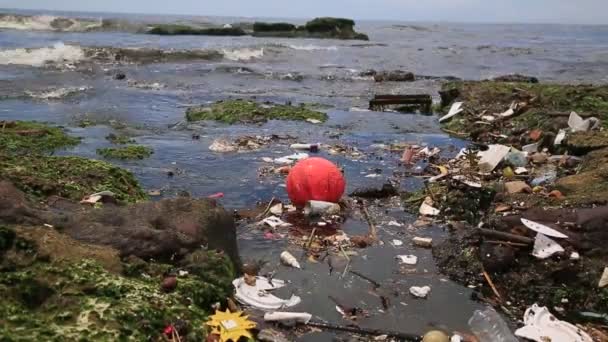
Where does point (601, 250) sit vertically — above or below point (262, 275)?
above

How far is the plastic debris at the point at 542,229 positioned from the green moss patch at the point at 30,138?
7180 millimetres

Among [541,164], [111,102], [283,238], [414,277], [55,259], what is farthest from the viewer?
[111,102]

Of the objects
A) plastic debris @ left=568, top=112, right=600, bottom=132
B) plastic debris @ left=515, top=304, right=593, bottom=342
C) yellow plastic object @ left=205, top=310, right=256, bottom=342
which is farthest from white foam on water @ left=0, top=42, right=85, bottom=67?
plastic debris @ left=515, top=304, right=593, bottom=342

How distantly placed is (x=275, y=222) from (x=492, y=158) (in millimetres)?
3736

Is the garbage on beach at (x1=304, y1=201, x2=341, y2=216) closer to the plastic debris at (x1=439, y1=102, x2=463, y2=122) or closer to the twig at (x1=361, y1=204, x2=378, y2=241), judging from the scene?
the twig at (x1=361, y1=204, x2=378, y2=241)

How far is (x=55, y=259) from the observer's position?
342 cm

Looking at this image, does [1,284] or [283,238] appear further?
[283,238]

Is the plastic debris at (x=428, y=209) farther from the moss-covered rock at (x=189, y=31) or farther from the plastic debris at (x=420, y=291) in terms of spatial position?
the moss-covered rock at (x=189, y=31)

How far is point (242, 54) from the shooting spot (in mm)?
32281

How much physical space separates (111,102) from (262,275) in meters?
11.0

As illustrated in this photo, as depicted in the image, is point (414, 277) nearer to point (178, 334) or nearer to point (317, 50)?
point (178, 334)

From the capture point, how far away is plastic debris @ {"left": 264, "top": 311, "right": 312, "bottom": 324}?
3908 millimetres

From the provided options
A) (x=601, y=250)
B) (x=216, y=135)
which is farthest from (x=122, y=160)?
(x=601, y=250)

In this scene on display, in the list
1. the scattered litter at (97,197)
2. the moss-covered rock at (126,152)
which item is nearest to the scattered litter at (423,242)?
the scattered litter at (97,197)
